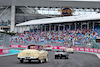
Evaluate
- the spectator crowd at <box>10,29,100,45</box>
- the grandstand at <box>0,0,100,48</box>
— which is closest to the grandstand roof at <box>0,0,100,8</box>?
the grandstand at <box>0,0,100,48</box>

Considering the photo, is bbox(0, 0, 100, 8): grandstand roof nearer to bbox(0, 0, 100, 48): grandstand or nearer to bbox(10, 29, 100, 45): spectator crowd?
bbox(0, 0, 100, 48): grandstand

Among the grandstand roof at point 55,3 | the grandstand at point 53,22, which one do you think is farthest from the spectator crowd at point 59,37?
the grandstand roof at point 55,3

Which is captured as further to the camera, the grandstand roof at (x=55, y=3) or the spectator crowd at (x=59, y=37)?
the grandstand roof at (x=55, y=3)

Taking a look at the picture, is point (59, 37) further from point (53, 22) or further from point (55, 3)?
point (55, 3)

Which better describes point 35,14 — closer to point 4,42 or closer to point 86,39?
point 86,39

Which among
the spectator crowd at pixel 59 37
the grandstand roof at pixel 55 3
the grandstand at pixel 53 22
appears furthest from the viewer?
the grandstand roof at pixel 55 3

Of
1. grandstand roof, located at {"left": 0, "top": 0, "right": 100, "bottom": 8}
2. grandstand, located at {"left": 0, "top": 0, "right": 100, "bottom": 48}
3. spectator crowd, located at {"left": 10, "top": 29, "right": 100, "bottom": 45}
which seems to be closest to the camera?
spectator crowd, located at {"left": 10, "top": 29, "right": 100, "bottom": 45}

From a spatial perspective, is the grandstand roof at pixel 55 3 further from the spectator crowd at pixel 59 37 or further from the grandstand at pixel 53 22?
the spectator crowd at pixel 59 37

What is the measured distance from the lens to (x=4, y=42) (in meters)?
30.0

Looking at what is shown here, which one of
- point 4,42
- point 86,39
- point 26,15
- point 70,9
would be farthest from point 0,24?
point 4,42

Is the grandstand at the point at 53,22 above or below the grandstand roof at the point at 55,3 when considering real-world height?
below

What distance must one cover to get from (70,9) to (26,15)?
51.4 feet

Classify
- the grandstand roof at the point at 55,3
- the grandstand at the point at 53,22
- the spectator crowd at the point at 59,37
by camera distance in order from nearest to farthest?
the spectator crowd at the point at 59,37, the grandstand at the point at 53,22, the grandstand roof at the point at 55,3

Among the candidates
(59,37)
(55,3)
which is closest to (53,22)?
(59,37)
